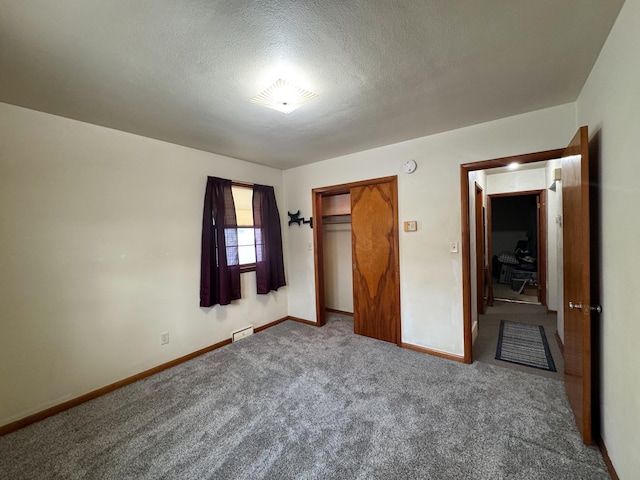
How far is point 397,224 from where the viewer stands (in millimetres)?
2986

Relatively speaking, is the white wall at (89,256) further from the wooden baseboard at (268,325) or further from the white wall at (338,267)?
the white wall at (338,267)

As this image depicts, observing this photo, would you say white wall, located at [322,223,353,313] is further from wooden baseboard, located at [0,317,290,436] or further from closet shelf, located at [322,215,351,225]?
wooden baseboard, located at [0,317,290,436]

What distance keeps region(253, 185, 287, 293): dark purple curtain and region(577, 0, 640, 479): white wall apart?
321 centimetres

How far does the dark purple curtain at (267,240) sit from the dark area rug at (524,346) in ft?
9.35

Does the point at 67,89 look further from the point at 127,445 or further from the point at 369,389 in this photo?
the point at 369,389

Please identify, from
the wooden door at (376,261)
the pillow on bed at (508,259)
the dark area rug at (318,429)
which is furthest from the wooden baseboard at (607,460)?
the pillow on bed at (508,259)

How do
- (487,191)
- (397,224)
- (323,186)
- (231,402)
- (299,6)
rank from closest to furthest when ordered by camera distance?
(299,6), (231,402), (397,224), (323,186), (487,191)

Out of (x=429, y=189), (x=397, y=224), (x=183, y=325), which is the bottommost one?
(x=183, y=325)

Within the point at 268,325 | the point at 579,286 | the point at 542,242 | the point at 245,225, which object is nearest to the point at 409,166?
the point at 579,286

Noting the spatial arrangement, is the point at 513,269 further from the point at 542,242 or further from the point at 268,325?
the point at 268,325

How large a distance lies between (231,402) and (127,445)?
689mm

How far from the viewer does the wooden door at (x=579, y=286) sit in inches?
58.7

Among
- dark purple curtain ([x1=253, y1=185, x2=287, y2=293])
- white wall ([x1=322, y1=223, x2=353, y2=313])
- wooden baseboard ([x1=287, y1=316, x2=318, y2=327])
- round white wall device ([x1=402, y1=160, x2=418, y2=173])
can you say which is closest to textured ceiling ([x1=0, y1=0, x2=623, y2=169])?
round white wall device ([x1=402, y1=160, x2=418, y2=173])

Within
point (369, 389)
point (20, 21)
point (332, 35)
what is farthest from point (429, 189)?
point (20, 21)
